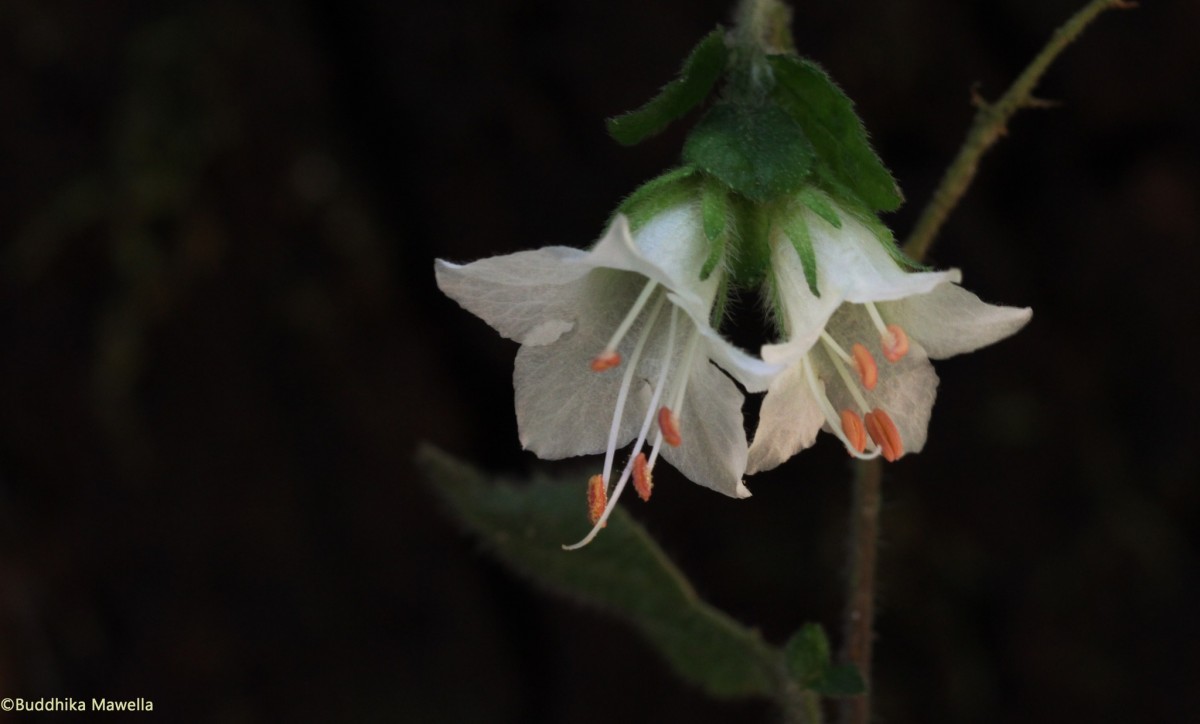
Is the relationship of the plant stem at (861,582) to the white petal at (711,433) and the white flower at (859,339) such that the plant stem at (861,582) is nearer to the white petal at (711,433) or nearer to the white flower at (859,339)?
the white flower at (859,339)

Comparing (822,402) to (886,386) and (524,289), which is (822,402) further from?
(524,289)

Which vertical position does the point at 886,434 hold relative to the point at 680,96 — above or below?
below

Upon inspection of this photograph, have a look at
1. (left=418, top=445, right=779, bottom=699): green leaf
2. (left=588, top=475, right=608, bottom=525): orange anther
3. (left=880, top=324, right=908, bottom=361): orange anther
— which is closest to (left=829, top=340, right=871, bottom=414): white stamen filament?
(left=880, top=324, right=908, bottom=361): orange anther

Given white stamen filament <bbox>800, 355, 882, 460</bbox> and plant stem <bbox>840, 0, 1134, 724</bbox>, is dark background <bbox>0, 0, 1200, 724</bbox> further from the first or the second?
white stamen filament <bbox>800, 355, 882, 460</bbox>

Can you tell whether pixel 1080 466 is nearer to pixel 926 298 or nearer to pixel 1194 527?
pixel 1194 527

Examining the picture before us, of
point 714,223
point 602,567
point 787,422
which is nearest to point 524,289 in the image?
point 714,223

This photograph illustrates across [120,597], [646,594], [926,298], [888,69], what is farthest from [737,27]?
[120,597]

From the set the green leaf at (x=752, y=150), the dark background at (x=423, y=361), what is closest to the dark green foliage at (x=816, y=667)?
the green leaf at (x=752, y=150)

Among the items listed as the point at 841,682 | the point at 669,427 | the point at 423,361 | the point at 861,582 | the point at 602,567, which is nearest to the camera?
the point at 669,427
